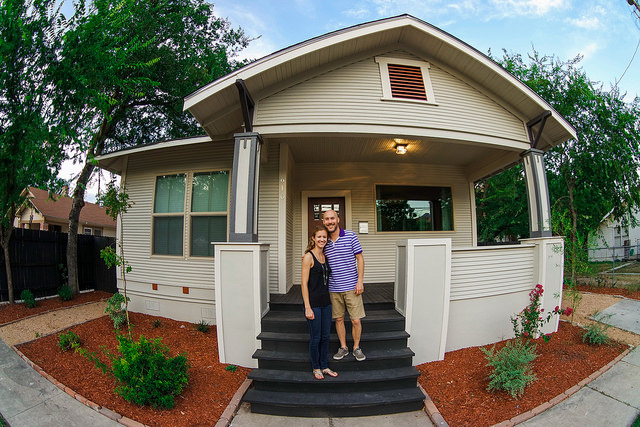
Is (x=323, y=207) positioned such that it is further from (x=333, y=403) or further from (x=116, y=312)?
(x=116, y=312)

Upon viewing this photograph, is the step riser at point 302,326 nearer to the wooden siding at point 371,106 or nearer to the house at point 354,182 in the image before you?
the house at point 354,182

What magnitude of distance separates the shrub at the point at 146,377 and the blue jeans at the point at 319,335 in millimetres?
1391

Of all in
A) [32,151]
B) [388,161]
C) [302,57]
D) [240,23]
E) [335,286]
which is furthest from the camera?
[240,23]

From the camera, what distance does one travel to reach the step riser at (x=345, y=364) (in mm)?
3127

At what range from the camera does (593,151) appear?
28.6 feet

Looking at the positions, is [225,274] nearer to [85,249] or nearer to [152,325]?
[152,325]

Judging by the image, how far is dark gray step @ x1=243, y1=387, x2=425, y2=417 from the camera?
2752 mm

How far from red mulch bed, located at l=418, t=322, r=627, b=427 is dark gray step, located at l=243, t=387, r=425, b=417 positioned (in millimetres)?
409

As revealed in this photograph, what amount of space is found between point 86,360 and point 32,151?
2786mm

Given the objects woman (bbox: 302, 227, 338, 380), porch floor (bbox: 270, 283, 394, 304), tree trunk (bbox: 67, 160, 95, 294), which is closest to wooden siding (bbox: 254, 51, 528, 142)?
woman (bbox: 302, 227, 338, 380)

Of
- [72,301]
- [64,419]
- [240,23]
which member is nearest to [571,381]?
[64,419]

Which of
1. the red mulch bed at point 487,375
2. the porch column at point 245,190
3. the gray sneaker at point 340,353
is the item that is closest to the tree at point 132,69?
the porch column at point 245,190

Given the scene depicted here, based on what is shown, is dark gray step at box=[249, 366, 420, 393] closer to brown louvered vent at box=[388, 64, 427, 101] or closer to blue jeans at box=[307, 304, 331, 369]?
blue jeans at box=[307, 304, 331, 369]

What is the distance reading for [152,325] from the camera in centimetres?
495
